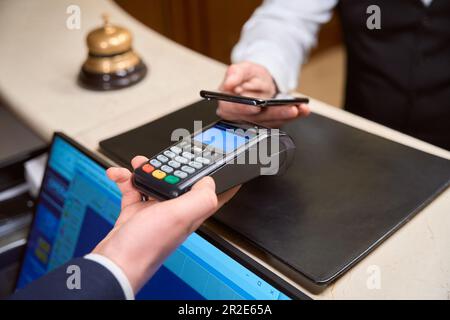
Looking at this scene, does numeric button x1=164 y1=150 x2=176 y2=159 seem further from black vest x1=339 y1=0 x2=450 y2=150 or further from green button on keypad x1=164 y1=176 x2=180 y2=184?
black vest x1=339 y1=0 x2=450 y2=150

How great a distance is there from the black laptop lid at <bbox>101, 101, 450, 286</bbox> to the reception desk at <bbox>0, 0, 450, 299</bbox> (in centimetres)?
2

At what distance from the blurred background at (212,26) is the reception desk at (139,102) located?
0.86 m

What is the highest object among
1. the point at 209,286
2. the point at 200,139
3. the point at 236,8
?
the point at 200,139

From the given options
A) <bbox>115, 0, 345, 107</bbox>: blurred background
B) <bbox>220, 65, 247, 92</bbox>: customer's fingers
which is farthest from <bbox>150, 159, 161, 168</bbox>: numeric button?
<bbox>115, 0, 345, 107</bbox>: blurred background

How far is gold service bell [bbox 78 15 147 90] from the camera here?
84 cm

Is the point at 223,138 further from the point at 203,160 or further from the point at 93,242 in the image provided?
the point at 93,242

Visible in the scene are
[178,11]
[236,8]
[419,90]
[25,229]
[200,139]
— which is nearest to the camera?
[200,139]

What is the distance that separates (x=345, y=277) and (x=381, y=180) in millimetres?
148

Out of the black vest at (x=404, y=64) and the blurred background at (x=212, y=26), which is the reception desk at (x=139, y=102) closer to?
the black vest at (x=404, y=64)

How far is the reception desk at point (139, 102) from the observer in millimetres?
473

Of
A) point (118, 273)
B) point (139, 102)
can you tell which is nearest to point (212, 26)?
point (139, 102)

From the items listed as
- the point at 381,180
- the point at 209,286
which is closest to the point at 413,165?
the point at 381,180

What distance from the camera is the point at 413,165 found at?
59 cm
